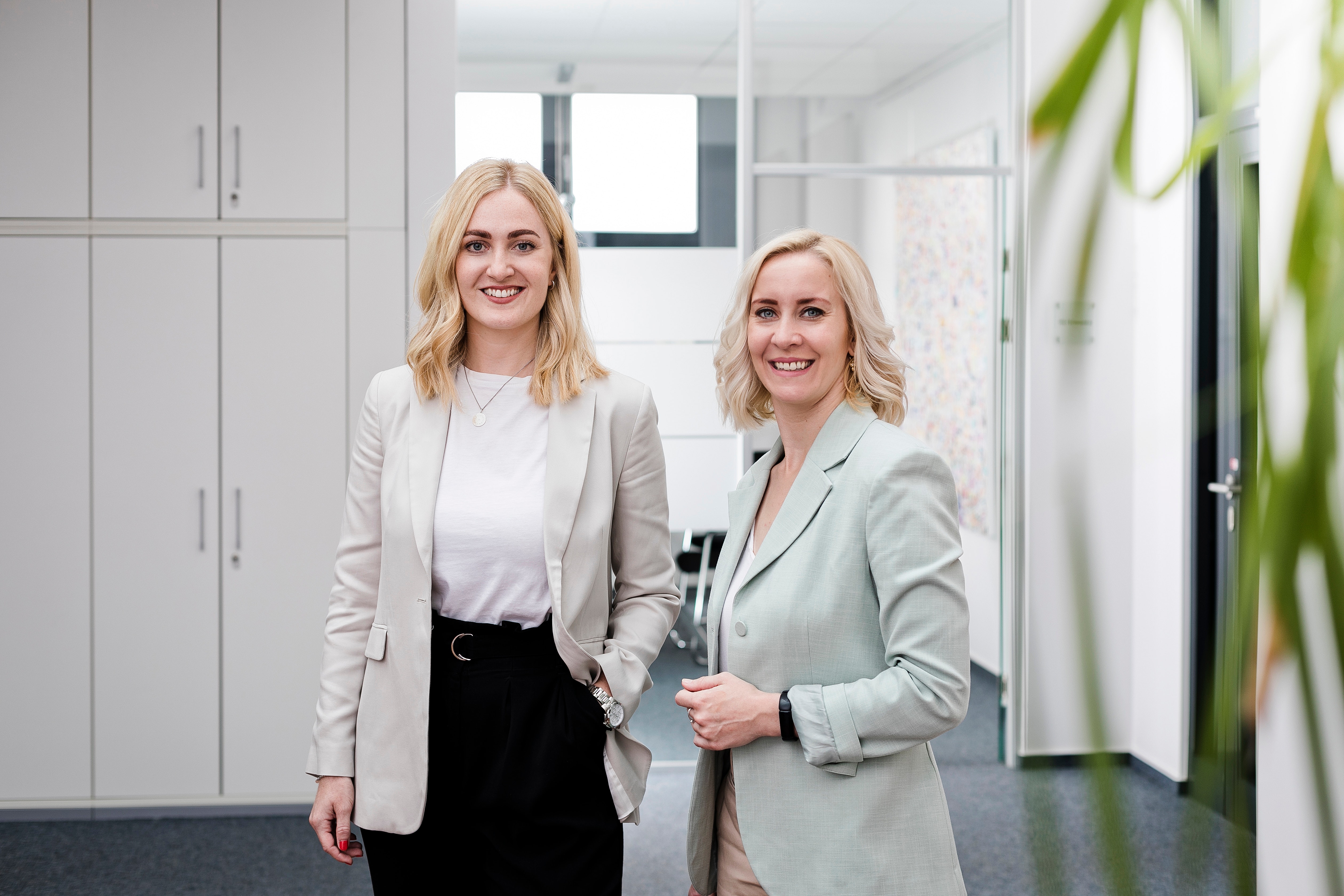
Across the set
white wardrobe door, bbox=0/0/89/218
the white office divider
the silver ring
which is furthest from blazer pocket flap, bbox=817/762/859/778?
white wardrobe door, bbox=0/0/89/218

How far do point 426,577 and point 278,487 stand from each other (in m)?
2.18

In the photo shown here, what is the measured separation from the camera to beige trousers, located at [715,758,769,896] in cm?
144

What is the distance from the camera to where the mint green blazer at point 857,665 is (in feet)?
4.33

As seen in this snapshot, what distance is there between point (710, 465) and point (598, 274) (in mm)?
846

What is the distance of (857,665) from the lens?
139 centimetres

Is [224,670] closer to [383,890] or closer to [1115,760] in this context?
[383,890]

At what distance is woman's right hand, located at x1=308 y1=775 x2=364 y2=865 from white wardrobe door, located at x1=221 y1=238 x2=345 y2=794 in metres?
1.96

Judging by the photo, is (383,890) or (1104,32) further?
(383,890)

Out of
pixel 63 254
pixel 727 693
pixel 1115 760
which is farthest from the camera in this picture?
pixel 63 254

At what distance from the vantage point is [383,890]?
5.46ft

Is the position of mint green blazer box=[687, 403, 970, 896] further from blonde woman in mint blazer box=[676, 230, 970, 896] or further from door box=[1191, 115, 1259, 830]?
door box=[1191, 115, 1259, 830]

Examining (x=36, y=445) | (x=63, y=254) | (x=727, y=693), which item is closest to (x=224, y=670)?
(x=36, y=445)

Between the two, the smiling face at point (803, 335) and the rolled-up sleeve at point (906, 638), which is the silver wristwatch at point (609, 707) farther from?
the smiling face at point (803, 335)

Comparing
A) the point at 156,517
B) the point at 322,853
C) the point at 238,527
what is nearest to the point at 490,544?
the point at 322,853
